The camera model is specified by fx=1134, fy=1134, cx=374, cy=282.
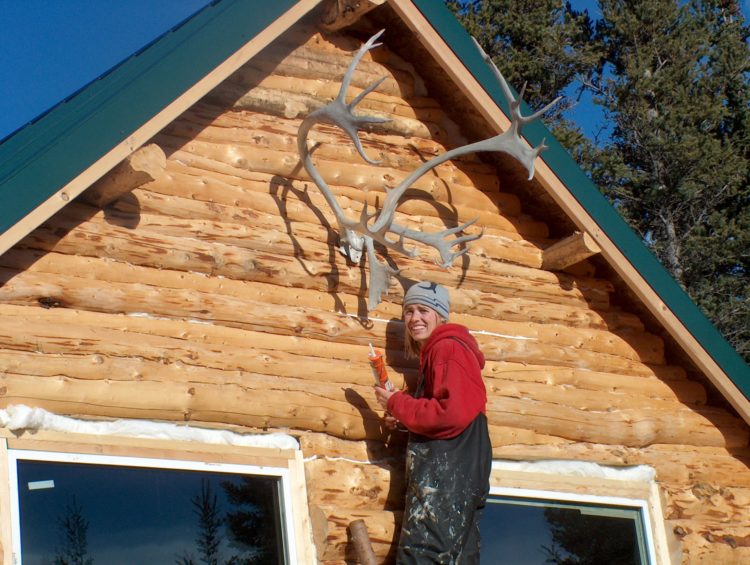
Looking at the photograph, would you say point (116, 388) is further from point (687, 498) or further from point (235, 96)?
point (687, 498)

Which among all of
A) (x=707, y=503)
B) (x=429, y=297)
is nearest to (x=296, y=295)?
(x=429, y=297)

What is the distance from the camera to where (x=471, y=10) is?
21641 millimetres

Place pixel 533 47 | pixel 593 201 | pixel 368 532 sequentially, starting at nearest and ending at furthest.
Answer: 1. pixel 368 532
2. pixel 593 201
3. pixel 533 47

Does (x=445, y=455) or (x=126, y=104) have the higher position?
(x=126, y=104)

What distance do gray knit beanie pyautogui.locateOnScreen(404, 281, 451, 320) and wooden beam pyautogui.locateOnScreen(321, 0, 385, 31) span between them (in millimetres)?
1727

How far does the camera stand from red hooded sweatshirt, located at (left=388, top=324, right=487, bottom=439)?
5.55 metres

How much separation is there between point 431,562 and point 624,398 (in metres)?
2.19

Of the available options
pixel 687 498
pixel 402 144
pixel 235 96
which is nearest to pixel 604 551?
pixel 687 498

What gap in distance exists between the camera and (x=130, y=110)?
5.26 metres

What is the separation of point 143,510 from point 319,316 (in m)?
1.58

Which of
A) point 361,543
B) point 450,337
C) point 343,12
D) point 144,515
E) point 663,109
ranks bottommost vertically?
point 361,543

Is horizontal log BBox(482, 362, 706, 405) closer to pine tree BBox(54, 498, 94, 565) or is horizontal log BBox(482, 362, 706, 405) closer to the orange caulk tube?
the orange caulk tube

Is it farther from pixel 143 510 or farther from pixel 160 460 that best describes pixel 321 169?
pixel 143 510

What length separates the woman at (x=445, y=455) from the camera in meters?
5.48
